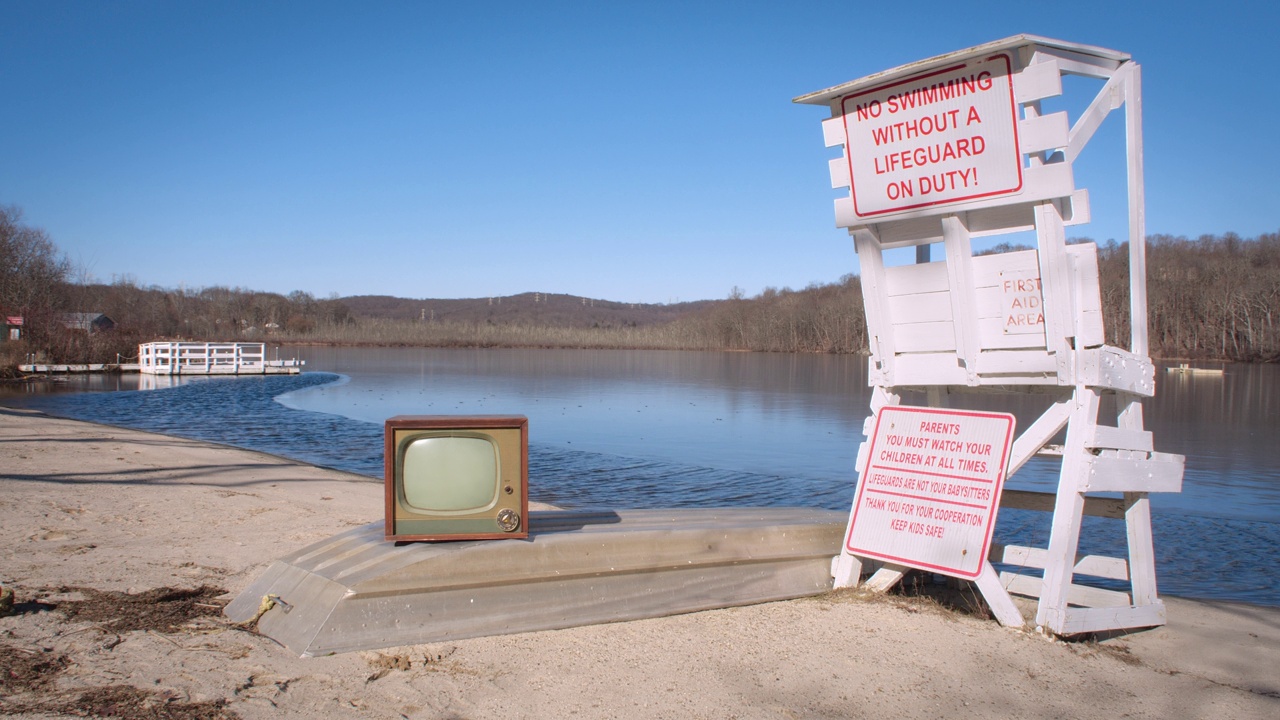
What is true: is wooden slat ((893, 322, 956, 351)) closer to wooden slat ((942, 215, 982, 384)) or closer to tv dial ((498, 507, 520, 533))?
wooden slat ((942, 215, 982, 384))

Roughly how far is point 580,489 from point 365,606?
7575mm

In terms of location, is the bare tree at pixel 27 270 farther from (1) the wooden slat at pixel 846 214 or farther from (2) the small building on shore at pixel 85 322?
(1) the wooden slat at pixel 846 214

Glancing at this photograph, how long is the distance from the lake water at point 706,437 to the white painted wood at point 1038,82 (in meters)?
4.58

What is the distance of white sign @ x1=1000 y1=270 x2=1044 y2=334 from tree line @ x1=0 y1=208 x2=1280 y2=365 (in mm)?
46277

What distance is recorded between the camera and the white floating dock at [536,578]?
410cm

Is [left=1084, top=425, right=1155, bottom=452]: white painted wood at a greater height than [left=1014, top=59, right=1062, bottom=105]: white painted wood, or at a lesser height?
lesser

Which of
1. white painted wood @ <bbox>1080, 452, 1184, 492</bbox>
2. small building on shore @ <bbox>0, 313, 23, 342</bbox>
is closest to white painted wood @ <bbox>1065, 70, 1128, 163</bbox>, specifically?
white painted wood @ <bbox>1080, 452, 1184, 492</bbox>

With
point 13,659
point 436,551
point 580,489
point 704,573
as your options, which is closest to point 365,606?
point 436,551

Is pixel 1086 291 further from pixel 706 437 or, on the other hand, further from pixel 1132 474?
pixel 706 437

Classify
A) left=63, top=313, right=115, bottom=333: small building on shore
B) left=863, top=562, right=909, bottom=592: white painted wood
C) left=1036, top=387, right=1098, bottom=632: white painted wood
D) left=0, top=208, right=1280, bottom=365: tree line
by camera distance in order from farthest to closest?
1. left=0, top=208, right=1280, bottom=365: tree line
2. left=63, top=313, right=115, bottom=333: small building on shore
3. left=863, top=562, right=909, bottom=592: white painted wood
4. left=1036, top=387, right=1098, bottom=632: white painted wood

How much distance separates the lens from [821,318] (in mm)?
117312

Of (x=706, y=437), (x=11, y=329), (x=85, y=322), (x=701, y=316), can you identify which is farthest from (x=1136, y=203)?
(x=701, y=316)

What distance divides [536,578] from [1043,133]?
3345 millimetres

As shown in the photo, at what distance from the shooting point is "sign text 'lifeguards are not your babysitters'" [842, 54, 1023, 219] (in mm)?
4586
